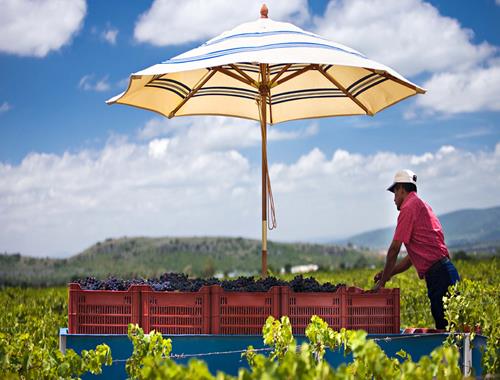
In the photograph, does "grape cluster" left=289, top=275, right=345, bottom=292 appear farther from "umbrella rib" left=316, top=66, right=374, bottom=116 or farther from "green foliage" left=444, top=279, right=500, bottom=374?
"umbrella rib" left=316, top=66, right=374, bottom=116

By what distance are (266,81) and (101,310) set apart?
3.42 meters

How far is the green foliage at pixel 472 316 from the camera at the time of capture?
6526 millimetres

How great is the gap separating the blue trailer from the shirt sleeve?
0.97 m

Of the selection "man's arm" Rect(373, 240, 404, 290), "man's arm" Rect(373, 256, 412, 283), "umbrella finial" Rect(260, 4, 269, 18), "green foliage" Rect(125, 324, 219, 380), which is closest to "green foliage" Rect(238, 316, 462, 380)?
"green foliage" Rect(125, 324, 219, 380)

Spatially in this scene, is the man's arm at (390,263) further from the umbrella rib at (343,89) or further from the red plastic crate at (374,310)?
the umbrella rib at (343,89)

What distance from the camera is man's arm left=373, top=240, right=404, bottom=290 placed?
23.0 ft

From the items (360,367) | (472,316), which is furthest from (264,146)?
(360,367)

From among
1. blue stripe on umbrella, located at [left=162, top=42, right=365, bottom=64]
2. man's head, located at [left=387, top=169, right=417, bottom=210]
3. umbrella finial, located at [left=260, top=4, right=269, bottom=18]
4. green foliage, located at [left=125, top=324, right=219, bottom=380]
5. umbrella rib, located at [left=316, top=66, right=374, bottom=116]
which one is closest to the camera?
green foliage, located at [left=125, top=324, right=219, bottom=380]

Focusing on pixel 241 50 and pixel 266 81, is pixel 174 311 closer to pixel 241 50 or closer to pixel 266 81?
pixel 241 50

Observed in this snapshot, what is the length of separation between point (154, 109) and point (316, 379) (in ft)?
20.5

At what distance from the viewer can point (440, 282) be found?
720cm

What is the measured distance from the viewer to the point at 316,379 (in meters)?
3.71

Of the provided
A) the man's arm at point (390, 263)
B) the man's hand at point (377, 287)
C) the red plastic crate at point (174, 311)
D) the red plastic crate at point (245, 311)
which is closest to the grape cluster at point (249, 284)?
the red plastic crate at point (245, 311)

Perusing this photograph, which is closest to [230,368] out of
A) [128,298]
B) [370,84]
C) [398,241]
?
[128,298]
